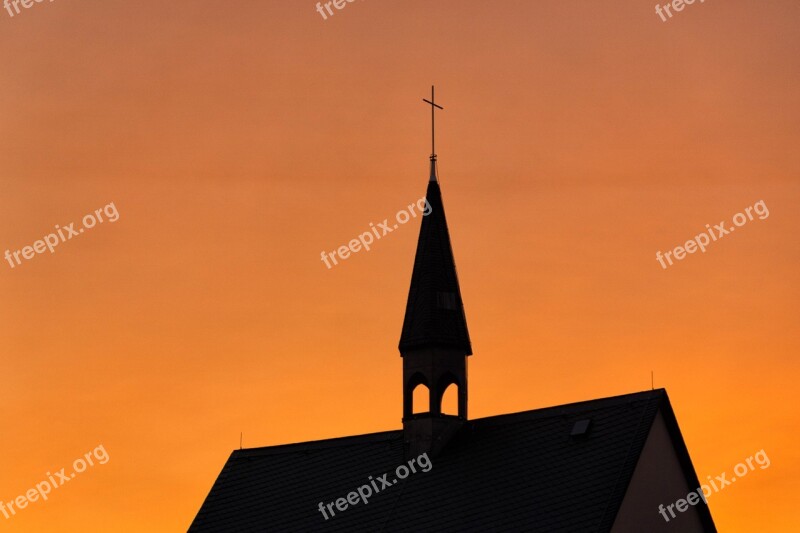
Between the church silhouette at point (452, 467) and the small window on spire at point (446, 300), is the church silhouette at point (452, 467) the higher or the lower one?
the lower one

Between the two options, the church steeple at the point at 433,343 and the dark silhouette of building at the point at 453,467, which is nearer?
the dark silhouette of building at the point at 453,467

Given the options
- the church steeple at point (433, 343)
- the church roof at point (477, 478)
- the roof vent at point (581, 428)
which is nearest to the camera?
the church roof at point (477, 478)

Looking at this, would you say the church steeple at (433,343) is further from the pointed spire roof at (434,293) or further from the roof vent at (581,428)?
the roof vent at (581,428)

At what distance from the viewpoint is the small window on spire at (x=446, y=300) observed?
5416 centimetres

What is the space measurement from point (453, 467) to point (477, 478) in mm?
1385

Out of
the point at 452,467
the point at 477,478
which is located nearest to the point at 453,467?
the point at 452,467

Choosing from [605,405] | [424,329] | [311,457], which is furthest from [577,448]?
[311,457]

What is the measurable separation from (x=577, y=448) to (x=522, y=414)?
3.31 meters

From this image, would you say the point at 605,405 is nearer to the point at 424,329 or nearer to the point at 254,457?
the point at 424,329

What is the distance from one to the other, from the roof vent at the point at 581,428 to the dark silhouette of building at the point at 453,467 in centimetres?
4

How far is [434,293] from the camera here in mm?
54250

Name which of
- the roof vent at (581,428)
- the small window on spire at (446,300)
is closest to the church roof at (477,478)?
the roof vent at (581,428)

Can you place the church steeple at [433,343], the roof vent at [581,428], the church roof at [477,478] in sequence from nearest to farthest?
the church roof at [477,478] < the roof vent at [581,428] < the church steeple at [433,343]

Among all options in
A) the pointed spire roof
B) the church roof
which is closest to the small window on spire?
the pointed spire roof
